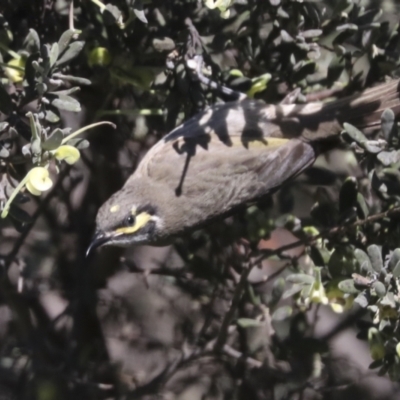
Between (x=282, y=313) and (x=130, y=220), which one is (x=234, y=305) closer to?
(x=282, y=313)

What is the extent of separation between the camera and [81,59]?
8.02ft

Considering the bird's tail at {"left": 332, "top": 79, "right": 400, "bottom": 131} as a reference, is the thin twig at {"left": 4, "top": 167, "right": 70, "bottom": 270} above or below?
below

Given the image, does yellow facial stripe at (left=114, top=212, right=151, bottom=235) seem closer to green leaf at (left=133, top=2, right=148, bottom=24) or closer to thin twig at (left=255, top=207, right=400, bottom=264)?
thin twig at (left=255, top=207, right=400, bottom=264)

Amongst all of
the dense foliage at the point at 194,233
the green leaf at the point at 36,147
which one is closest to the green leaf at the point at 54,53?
the dense foliage at the point at 194,233

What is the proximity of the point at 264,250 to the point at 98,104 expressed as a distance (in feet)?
2.49

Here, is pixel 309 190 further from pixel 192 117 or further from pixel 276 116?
pixel 192 117

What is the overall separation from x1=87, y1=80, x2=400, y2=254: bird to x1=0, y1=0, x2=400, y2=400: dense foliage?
0.07 meters

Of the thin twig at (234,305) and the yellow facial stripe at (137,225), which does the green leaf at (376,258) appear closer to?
the thin twig at (234,305)

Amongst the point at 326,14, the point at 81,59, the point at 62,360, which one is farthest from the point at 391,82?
the point at 62,360

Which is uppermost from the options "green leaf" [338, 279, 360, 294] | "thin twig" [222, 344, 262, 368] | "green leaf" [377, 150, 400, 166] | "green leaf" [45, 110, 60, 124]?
"green leaf" [45, 110, 60, 124]

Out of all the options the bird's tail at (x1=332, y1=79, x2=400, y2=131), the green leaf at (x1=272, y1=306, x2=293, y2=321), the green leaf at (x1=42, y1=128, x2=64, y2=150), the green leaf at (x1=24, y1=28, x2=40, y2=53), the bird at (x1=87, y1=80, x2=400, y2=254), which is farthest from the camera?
the bird at (x1=87, y1=80, x2=400, y2=254)

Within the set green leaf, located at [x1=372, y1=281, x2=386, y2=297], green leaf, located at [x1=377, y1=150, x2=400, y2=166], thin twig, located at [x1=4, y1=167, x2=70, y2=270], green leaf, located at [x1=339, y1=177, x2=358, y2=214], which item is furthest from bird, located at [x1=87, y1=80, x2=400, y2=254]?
green leaf, located at [x1=372, y1=281, x2=386, y2=297]

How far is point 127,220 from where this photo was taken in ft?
9.39

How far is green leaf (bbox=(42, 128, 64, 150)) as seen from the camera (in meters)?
1.73
